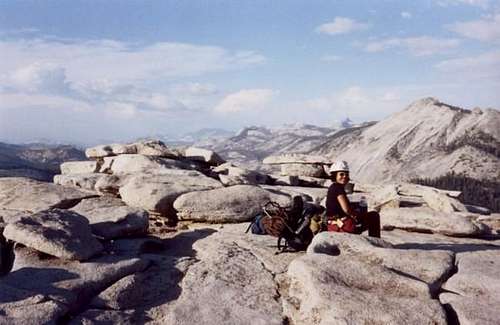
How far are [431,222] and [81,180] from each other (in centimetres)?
2104

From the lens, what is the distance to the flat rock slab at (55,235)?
16.5 m

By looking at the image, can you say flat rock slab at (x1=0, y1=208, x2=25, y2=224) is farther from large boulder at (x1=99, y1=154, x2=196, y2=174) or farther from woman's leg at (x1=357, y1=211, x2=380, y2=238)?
woman's leg at (x1=357, y1=211, x2=380, y2=238)

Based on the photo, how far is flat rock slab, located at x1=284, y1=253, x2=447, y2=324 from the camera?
12648 millimetres

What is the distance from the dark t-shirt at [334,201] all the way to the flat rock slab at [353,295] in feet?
9.67

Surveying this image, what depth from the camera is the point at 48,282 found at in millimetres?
14766

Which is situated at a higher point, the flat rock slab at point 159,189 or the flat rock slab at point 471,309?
the flat rock slab at point 159,189

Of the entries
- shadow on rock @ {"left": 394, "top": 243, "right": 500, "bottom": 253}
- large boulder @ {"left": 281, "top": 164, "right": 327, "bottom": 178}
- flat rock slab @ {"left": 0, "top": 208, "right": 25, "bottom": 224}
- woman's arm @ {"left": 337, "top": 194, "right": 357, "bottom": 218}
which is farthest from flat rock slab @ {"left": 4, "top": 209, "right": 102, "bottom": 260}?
large boulder @ {"left": 281, "top": 164, "right": 327, "bottom": 178}

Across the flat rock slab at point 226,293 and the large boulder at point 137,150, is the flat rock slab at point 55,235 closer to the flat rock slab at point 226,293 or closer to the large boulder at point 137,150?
the flat rock slab at point 226,293

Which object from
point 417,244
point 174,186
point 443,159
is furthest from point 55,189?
point 443,159

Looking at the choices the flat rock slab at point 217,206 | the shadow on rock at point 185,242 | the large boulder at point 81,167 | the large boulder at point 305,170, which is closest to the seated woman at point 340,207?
the shadow on rock at point 185,242

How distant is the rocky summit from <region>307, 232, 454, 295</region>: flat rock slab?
0.14ft

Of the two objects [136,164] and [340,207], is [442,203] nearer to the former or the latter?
[340,207]

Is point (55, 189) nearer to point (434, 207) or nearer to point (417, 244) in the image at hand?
point (417, 244)

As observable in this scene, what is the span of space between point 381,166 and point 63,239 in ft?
596
